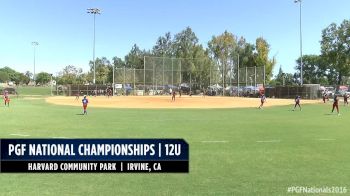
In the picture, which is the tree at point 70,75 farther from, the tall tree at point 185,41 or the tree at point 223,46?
the tree at point 223,46

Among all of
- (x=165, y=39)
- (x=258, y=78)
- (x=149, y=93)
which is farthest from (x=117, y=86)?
(x=165, y=39)

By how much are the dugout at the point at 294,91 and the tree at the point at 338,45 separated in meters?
24.8

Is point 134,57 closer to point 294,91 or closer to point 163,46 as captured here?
point 163,46

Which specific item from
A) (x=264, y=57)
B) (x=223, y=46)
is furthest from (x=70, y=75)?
(x=264, y=57)

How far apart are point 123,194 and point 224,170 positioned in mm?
3155

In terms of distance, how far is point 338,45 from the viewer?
91.4m

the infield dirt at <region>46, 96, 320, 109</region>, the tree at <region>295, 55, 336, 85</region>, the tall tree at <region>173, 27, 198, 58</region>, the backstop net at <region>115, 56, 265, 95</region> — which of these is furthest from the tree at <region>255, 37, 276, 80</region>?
the tree at <region>295, 55, 336, 85</region>

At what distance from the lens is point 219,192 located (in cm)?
840

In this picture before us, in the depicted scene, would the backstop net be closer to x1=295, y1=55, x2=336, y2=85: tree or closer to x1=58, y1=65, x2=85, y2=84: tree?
x1=58, y1=65, x2=85, y2=84: tree

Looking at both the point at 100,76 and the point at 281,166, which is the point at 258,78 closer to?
the point at 281,166

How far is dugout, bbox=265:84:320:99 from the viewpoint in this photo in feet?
222

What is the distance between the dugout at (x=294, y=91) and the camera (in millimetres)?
67688

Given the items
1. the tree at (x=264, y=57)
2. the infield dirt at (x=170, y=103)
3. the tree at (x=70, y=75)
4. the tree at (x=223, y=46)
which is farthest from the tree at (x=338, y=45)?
the tree at (x=70, y=75)

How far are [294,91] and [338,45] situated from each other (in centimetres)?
2865
